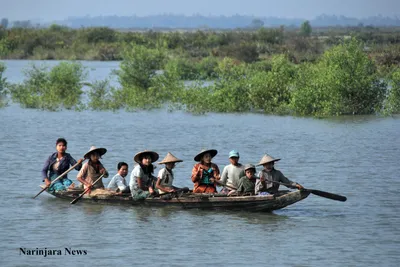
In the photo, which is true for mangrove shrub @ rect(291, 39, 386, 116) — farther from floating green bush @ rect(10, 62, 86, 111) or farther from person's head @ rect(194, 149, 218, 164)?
person's head @ rect(194, 149, 218, 164)

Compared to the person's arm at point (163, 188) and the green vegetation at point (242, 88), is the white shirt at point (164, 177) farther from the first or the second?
the green vegetation at point (242, 88)

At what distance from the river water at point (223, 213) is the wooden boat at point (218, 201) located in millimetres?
190

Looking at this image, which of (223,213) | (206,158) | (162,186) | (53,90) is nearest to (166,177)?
(162,186)

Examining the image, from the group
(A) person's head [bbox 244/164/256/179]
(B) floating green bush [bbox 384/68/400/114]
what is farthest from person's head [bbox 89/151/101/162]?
(B) floating green bush [bbox 384/68/400/114]

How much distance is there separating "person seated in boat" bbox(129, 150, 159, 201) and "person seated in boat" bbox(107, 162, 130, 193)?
0.22 meters

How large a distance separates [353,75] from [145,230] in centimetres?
1678

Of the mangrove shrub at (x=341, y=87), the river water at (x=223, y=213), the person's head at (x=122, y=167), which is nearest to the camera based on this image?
the river water at (x=223, y=213)

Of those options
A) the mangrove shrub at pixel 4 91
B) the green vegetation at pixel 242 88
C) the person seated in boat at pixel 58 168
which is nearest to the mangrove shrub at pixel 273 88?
the green vegetation at pixel 242 88

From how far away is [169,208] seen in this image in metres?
17.0

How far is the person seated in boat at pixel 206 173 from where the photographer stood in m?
16.4

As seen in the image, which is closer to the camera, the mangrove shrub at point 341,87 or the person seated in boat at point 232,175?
the person seated in boat at point 232,175

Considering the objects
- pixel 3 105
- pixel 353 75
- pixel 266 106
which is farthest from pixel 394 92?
pixel 3 105

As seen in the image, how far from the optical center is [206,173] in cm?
1652

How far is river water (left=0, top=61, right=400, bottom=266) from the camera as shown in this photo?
46.6ft
